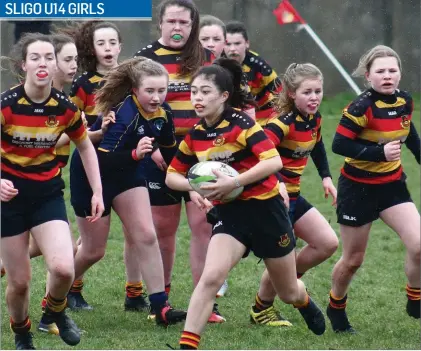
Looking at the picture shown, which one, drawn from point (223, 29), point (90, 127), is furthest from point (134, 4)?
point (90, 127)

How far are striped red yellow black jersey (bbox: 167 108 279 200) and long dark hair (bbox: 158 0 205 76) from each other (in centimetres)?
137

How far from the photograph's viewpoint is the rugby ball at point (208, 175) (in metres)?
6.08

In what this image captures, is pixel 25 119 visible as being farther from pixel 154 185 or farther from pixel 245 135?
pixel 154 185

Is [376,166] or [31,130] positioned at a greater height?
[31,130]

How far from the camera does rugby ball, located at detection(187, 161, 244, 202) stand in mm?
6078

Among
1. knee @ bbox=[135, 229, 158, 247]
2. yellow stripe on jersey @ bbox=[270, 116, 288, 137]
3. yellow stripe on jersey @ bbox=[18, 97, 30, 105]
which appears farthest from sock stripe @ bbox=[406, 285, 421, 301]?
yellow stripe on jersey @ bbox=[18, 97, 30, 105]

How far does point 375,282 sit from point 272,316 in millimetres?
1984

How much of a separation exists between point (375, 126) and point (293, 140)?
561mm

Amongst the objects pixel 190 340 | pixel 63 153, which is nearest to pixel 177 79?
pixel 63 153

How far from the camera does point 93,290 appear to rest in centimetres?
870

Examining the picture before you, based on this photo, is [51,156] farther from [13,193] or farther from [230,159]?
[230,159]

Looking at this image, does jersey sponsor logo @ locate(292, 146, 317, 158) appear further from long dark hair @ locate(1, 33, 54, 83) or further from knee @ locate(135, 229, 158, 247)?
long dark hair @ locate(1, 33, 54, 83)

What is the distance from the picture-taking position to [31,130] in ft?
20.6

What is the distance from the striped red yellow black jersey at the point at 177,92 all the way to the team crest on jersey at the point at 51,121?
142cm
